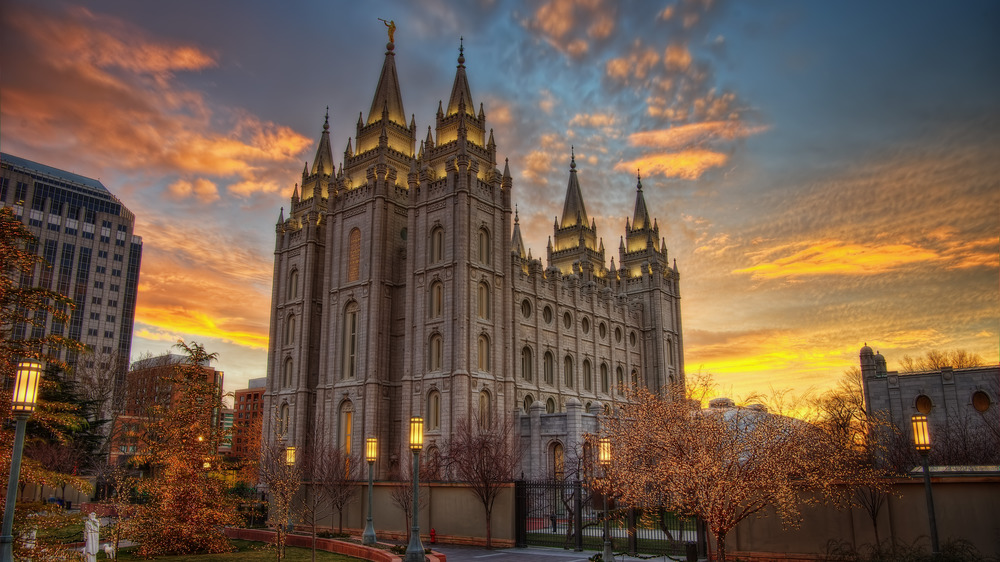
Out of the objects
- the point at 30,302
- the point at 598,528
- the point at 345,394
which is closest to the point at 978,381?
Answer: the point at 598,528

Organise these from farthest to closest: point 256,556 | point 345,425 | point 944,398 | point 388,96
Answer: point 388,96
point 345,425
point 944,398
point 256,556

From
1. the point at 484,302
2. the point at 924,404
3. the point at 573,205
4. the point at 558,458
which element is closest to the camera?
the point at 924,404

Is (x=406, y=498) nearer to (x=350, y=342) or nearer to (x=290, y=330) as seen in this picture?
(x=350, y=342)

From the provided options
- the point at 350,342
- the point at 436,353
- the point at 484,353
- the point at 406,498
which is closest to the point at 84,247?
the point at 350,342

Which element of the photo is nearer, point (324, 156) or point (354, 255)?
point (354, 255)

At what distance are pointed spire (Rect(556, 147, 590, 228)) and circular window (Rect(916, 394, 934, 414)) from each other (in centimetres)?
3859

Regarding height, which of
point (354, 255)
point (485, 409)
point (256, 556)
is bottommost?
point (256, 556)

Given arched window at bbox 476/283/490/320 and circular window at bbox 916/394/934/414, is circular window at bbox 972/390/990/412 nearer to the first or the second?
circular window at bbox 916/394/934/414

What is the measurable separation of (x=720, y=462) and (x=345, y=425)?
3618 cm

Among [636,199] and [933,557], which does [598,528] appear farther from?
[636,199]

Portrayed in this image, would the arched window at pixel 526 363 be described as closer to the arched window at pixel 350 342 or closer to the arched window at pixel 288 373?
the arched window at pixel 350 342

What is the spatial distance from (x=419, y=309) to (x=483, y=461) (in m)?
21.8

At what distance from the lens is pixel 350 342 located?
48.7 metres

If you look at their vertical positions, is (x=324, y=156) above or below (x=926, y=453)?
above
